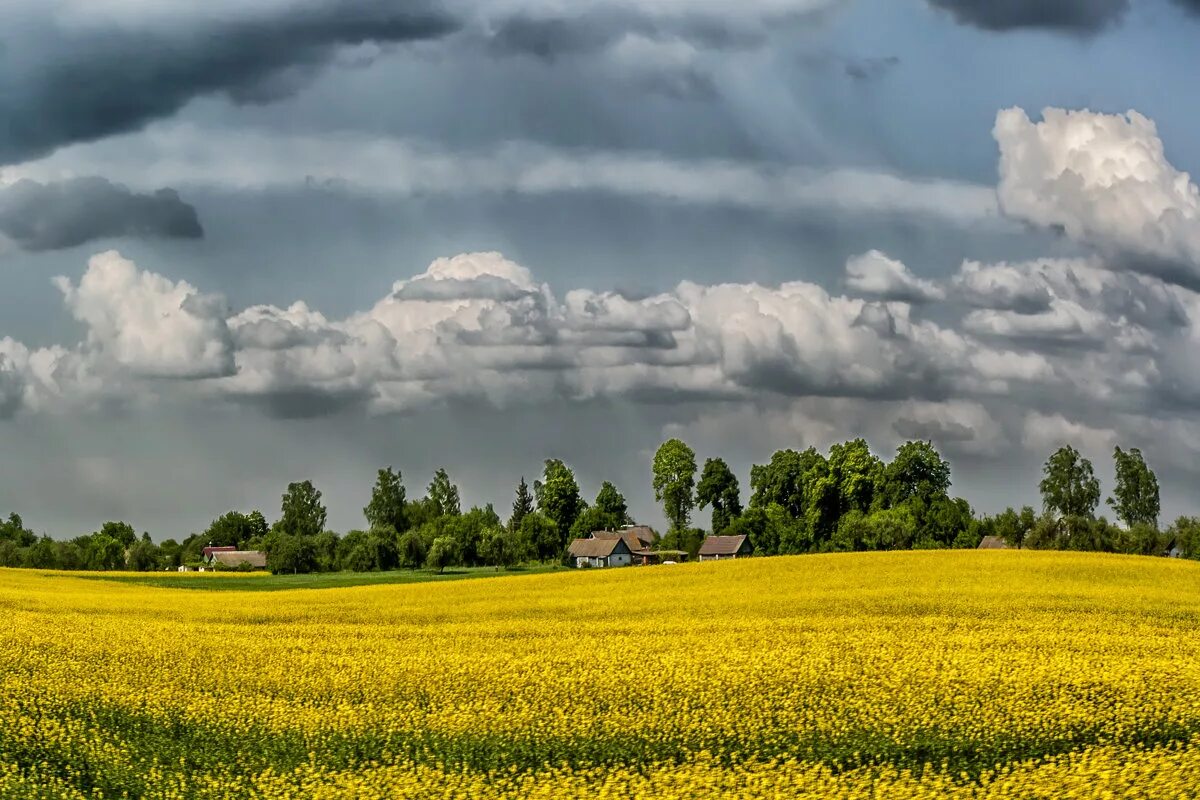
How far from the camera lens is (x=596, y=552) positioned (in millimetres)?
126562

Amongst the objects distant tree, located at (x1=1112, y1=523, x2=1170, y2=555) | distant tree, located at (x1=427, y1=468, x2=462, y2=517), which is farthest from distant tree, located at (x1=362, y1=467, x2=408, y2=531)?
distant tree, located at (x1=1112, y1=523, x2=1170, y2=555)

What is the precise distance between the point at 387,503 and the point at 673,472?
60.3 meters

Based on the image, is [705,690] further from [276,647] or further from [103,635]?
[103,635]

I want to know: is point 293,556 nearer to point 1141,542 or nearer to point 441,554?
point 441,554

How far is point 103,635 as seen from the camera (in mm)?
27594

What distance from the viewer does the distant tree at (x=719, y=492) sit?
12475 centimetres

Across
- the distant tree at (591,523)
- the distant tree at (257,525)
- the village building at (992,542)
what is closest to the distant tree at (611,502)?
the distant tree at (591,523)

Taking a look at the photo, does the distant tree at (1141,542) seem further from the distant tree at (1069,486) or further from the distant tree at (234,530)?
the distant tree at (234,530)

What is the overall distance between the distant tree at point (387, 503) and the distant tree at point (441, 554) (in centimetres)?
6186

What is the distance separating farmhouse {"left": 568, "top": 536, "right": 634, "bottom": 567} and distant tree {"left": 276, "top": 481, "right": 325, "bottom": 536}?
65136mm

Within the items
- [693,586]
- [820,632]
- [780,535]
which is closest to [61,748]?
[820,632]

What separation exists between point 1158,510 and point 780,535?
3797cm

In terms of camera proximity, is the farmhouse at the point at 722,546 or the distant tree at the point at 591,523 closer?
the farmhouse at the point at 722,546

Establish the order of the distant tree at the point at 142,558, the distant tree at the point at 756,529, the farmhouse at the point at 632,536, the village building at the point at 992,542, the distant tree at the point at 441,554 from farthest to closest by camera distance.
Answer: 1. the farmhouse at the point at 632,536
2. the distant tree at the point at 142,558
3. the distant tree at the point at 756,529
4. the village building at the point at 992,542
5. the distant tree at the point at 441,554
